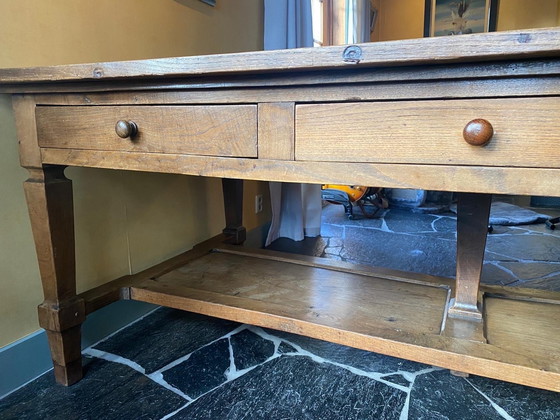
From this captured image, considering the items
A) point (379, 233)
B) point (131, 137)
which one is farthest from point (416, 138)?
point (379, 233)

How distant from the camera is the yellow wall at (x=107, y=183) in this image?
952 mm

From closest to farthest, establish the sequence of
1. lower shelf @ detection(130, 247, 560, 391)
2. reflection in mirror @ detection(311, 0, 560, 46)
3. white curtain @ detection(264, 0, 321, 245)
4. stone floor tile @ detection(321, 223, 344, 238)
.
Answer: lower shelf @ detection(130, 247, 560, 391) < white curtain @ detection(264, 0, 321, 245) < stone floor tile @ detection(321, 223, 344, 238) < reflection in mirror @ detection(311, 0, 560, 46)

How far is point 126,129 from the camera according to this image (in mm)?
731

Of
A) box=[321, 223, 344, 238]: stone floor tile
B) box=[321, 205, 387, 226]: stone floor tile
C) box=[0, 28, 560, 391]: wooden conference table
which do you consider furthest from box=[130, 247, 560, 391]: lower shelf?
Result: box=[321, 205, 387, 226]: stone floor tile

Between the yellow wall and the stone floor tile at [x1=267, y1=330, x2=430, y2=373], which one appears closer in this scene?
the yellow wall

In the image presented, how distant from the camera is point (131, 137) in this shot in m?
0.75

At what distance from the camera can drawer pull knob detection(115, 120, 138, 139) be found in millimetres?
732

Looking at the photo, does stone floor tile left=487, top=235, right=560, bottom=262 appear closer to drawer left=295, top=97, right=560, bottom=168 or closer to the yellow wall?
the yellow wall

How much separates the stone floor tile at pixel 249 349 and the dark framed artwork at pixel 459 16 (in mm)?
4006

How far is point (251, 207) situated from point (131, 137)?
126 centimetres

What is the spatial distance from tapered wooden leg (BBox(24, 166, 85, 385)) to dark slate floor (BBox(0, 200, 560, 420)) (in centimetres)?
12

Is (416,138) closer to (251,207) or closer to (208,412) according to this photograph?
(208,412)

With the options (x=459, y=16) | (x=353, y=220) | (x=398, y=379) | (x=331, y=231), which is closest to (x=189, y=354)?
(x=398, y=379)

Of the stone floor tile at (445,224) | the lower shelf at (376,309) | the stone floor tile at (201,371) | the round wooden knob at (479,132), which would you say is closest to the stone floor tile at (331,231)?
the stone floor tile at (445,224)
